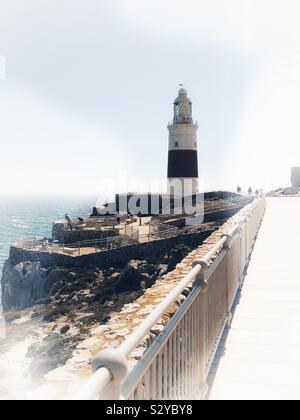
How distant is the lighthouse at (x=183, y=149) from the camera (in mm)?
42250

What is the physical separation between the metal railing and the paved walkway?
0.66 ft

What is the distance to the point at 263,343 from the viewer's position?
454 cm

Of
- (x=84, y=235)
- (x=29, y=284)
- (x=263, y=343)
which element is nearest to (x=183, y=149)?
(x=84, y=235)

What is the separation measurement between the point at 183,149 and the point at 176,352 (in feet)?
134

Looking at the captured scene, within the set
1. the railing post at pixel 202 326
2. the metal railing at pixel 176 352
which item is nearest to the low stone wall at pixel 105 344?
the metal railing at pixel 176 352

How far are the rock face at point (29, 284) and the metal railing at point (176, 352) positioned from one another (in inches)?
938

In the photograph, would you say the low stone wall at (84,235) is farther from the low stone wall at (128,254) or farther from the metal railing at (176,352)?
the metal railing at (176,352)

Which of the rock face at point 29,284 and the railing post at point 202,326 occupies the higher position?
the railing post at point 202,326

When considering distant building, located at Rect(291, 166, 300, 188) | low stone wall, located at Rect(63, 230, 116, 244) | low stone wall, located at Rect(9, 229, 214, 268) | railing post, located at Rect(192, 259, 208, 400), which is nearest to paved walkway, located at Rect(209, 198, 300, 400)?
railing post, located at Rect(192, 259, 208, 400)

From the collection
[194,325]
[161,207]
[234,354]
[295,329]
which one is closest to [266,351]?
[234,354]

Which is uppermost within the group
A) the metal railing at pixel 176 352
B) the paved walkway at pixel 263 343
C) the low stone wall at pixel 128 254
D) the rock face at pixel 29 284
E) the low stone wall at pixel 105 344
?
the metal railing at pixel 176 352

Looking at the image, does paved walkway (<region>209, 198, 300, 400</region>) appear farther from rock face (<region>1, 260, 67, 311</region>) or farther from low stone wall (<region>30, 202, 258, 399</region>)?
rock face (<region>1, 260, 67, 311</region>)

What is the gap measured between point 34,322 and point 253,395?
21.3 m
